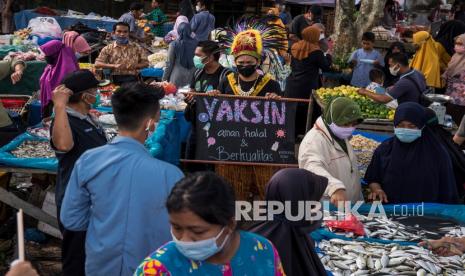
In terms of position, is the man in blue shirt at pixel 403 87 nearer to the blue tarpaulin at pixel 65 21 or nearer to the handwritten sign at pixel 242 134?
the handwritten sign at pixel 242 134

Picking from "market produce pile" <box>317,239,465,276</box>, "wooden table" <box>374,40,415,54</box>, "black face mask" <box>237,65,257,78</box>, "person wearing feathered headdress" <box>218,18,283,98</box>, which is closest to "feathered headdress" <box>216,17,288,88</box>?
"person wearing feathered headdress" <box>218,18,283,98</box>

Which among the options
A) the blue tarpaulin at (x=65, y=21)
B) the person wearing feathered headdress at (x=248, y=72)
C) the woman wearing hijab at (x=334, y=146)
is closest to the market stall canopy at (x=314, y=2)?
the blue tarpaulin at (x=65, y=21)

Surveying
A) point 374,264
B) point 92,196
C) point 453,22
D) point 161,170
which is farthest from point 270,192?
point 453,22

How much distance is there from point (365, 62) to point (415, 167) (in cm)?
652

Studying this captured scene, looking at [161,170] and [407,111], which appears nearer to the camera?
[161,170]

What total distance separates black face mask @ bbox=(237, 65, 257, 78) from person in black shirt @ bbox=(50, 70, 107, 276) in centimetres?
221

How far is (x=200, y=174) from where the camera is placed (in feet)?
8.22

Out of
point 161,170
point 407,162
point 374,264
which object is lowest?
point 374,264

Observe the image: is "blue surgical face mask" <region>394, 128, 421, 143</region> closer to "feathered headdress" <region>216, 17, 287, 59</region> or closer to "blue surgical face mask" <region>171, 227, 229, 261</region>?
"feathered headdress" <region>216, 17, 287, 59</region>

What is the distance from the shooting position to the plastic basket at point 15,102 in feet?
26.2

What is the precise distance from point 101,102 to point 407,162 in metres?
4.07

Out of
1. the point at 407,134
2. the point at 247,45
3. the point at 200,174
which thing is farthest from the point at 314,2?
the point at 200,174

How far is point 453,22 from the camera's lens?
11.7 metres

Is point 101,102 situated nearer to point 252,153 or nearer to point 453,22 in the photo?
point 252,153
